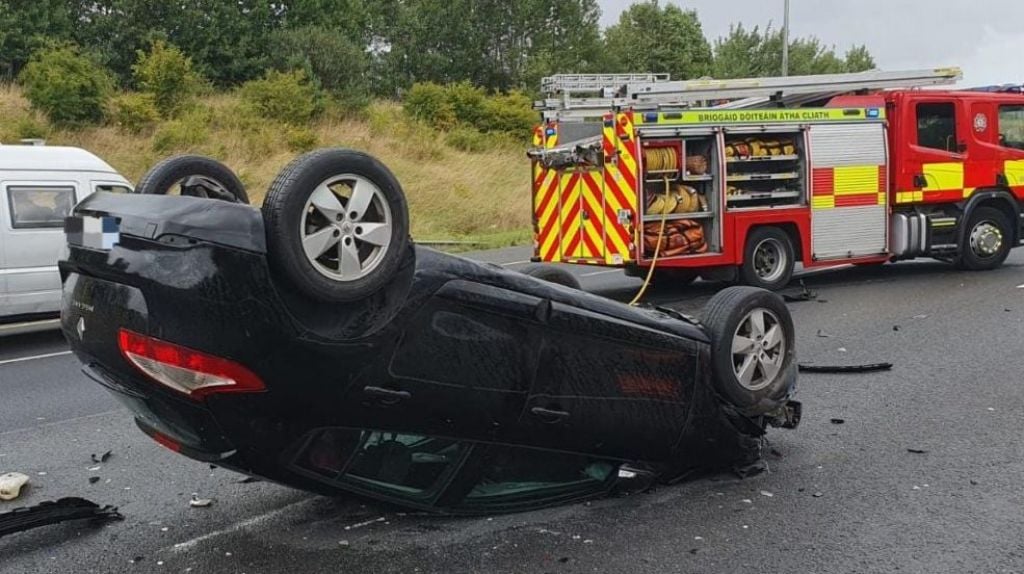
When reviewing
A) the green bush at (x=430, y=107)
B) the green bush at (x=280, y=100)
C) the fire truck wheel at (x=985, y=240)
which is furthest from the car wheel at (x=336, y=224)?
the green bush at (x=430, y=107)

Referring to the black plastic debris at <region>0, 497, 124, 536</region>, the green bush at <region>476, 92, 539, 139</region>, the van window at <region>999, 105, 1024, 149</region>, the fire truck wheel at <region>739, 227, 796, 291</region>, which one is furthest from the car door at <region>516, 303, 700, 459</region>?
the green bush at <region>476, 92, 539, 139</region>

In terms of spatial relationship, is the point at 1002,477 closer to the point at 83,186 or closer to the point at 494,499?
the point at 494,499

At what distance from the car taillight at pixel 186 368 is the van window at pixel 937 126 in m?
12.1

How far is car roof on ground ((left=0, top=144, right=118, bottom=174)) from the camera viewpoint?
10.0 metres

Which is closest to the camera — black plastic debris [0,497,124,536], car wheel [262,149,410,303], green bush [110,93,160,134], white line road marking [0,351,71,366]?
car wheel [262,149,410,303]

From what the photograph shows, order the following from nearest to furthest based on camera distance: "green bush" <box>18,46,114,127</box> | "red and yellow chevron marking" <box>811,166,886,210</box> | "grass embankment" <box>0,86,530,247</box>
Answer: "red and yellow chevron marking" <box>811,166,886,210</box> → "grass embankment" <box>0,86,530,247</box> → "green bush" <box>18,46,114,127</box>

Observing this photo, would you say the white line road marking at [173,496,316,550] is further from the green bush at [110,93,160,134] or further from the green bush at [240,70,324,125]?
the green bush at [240,70,324,125]

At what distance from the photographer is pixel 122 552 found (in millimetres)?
3973

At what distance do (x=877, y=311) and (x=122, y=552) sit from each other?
8564mm

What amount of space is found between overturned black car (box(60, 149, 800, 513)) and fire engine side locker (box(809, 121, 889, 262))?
863cm

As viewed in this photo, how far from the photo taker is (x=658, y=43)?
189 feet

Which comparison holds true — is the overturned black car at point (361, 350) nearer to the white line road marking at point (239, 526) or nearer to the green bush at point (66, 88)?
the white line road marking at point (239, 526)

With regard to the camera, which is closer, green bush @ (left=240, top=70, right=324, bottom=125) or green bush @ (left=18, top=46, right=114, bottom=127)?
green bush @ (left=18, top=46, right=114, bottom=127)

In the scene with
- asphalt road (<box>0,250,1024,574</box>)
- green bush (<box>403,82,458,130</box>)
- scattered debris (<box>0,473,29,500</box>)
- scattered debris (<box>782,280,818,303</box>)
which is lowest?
asphalt road (<box>0,250,1024,574</box>)
